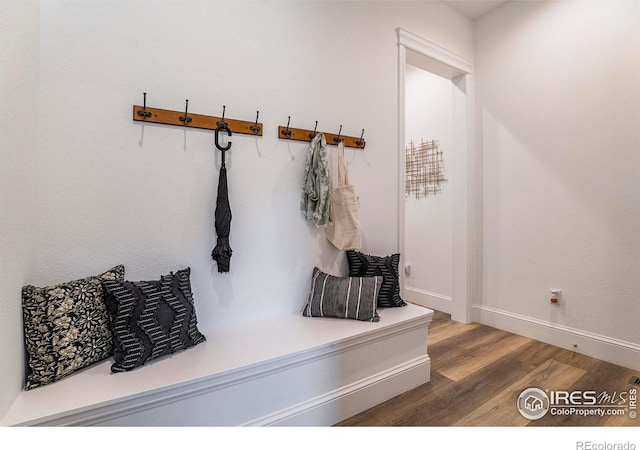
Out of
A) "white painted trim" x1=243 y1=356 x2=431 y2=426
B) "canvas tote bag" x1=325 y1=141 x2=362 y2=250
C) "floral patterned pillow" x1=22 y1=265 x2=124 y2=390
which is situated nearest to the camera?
"floral patterned pillow" x1=22 y1=265 x2=124 y2=390

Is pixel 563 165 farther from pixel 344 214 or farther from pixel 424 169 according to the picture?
pixel 344 214

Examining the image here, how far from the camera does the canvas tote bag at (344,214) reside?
2.09 meters

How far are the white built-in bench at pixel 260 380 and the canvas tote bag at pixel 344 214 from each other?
52 centimetres

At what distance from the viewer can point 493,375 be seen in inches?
83.0

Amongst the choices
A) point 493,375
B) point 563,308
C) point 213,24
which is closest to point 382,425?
point 493,375

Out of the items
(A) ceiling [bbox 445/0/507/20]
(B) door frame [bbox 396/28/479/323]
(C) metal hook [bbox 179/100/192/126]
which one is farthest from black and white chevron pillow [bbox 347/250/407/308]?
(A) ceiling [bbox 445/0/507/20]

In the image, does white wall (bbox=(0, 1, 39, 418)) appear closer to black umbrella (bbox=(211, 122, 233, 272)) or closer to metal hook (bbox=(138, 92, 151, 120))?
metal hook (bbox=(138, 92, 151, 120))

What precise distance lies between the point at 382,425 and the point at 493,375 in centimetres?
98

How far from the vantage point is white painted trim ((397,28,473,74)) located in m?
2.54

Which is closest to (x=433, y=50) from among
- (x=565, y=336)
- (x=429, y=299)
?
(x=429, y=299)

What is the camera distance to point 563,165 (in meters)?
2.52

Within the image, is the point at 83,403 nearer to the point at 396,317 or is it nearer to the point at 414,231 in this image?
the point at 396,317

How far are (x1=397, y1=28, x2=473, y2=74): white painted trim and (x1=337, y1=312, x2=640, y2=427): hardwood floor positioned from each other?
8.28 feet
